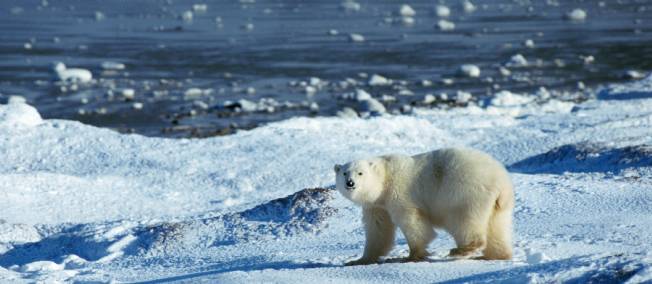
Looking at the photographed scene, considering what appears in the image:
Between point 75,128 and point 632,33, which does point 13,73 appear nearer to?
point 75,128

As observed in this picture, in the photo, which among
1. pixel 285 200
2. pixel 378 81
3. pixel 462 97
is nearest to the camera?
pixel 285 200

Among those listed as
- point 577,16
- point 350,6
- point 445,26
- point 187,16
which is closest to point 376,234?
point 445,26

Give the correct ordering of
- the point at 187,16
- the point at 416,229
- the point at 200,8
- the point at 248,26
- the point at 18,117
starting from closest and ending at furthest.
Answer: the point at 416,229
the point at 18,117
the point at 248,26
the point at 187,16
the point at 200,8

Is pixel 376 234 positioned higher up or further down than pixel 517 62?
higher up

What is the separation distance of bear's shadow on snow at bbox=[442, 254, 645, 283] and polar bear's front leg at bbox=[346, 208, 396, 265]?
79 centimetres

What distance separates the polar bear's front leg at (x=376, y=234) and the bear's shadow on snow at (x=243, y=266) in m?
0.18

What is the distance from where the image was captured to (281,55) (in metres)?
20.5

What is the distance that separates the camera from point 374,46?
22.0m

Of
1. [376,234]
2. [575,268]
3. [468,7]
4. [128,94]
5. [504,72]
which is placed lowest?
[468,7]

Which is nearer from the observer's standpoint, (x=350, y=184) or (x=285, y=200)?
(x=350, y=184)

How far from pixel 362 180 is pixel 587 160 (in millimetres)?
3712

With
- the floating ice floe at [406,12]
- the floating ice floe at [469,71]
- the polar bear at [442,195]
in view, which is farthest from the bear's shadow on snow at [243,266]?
the floating ice floe at [406,12]

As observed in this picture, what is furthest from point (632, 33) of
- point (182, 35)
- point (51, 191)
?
point (51, 191)

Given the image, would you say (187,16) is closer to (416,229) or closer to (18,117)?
(18,117)
